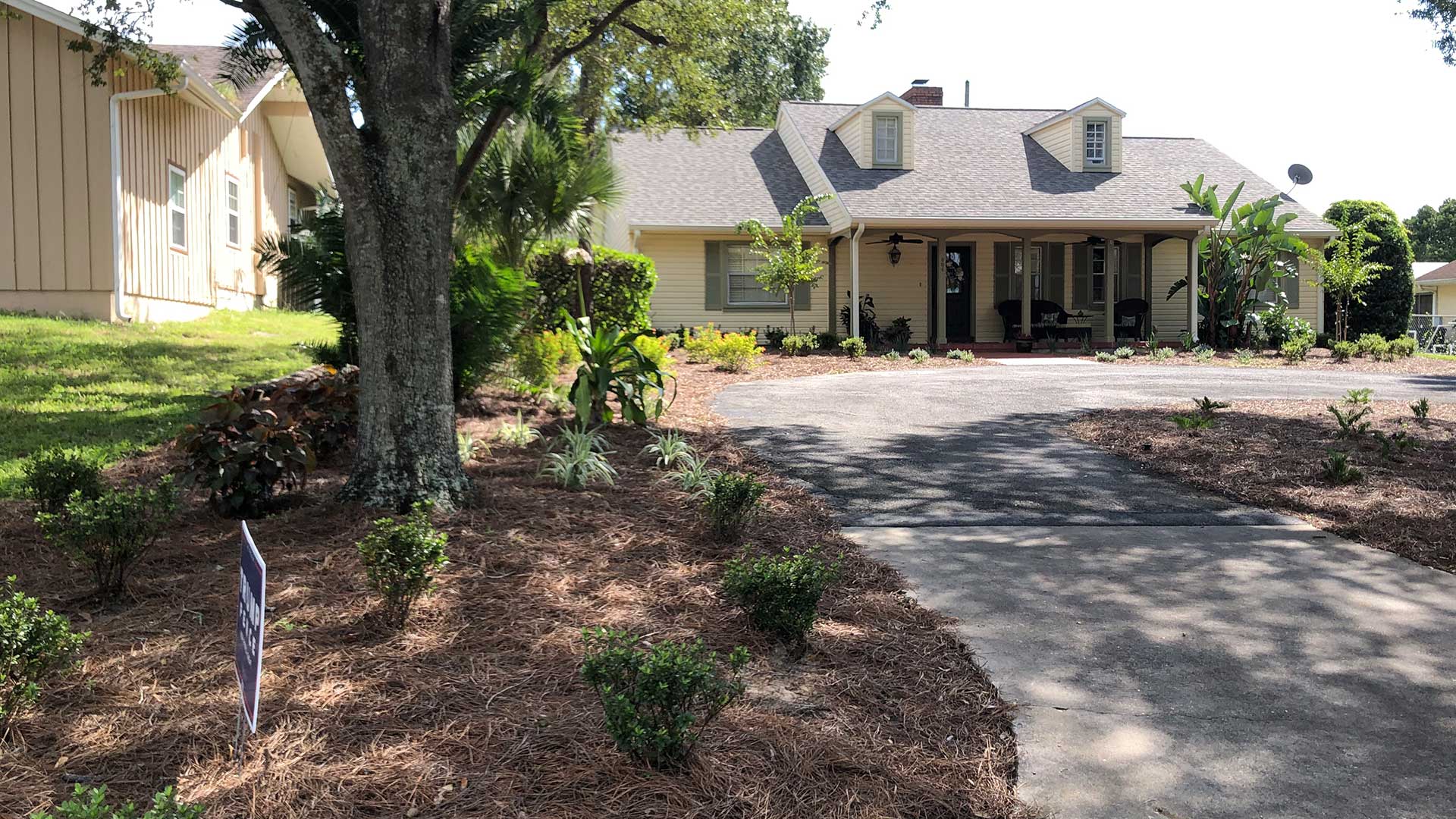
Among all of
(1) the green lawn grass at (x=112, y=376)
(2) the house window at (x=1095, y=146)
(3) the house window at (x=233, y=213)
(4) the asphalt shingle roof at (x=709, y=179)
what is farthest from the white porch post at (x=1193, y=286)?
(3) the house window at (x=233, y=213)

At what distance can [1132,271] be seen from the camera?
918 inches

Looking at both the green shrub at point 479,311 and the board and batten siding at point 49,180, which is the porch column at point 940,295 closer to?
the green shrub at point 479,311

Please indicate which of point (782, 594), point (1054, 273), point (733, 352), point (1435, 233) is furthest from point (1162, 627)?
point (1435, 233)

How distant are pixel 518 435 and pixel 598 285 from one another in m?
6.07

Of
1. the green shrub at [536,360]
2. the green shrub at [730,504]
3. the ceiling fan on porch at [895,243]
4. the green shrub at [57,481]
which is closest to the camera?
the green shrub at [57,481]

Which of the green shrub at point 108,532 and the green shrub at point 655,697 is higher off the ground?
the green shrub at point 108,532

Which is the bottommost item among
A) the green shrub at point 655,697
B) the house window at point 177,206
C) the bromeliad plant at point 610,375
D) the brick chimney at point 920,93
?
the green shrub at point 655,697

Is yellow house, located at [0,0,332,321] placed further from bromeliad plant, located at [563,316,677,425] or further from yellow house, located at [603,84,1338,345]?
yellow house, located at [603,84,1338,345]

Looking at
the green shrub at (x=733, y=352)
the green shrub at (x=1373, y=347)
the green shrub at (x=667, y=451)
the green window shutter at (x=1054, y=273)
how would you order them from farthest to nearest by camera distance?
1. the green window shutter at (x=1054, y=273)
2. the green shrub at (x=1373, y=347)
3. the green shrub at (x=733, y=352)
4. the green shrub at (x=667, y=451)

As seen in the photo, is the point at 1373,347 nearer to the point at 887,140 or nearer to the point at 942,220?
the point at 942,220

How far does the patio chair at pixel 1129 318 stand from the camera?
71.8ft

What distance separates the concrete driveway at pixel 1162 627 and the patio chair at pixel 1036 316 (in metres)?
13.4

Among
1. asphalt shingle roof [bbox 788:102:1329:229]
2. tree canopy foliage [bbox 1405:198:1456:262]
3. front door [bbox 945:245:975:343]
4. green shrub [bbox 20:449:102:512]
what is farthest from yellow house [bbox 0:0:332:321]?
tree canopy foliage [bbox 1405:198:1456:262]

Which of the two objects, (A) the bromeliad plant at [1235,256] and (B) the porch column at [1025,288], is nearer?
(A) the bromeliad plant at [1235,256]
